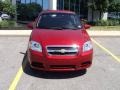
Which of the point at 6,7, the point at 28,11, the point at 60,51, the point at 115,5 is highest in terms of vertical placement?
the point at 115,5

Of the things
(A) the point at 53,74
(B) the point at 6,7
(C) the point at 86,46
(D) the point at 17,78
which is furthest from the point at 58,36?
(B) the point at 6,7

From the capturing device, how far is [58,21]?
9.59m

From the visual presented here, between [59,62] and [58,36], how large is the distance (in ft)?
2.80

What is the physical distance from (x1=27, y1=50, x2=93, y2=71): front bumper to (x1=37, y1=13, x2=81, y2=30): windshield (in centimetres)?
151

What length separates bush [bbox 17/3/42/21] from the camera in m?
34.3

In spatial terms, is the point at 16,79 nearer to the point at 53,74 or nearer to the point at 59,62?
the point at 53,74

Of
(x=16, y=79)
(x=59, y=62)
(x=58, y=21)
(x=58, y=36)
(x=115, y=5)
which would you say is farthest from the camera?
(x=115, y=5)

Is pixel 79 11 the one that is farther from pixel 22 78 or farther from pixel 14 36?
pixel 22 78

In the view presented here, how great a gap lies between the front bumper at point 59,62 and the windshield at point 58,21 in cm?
151

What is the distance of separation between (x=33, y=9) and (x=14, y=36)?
1795 centimetres

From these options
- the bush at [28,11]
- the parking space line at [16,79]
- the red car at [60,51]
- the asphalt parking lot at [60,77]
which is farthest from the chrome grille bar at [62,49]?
the bush at [28,11]

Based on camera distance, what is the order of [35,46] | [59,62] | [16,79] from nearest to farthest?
1. [59,62]
2. [16,79]
3. [35,46]

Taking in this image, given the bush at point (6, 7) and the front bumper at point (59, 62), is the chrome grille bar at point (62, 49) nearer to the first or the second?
the front bumper at point (59, 62)

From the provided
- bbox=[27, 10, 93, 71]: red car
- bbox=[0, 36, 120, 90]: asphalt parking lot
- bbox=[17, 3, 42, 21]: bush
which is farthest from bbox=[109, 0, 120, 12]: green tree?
bbox=[27, 10, 93, 71]: red car
